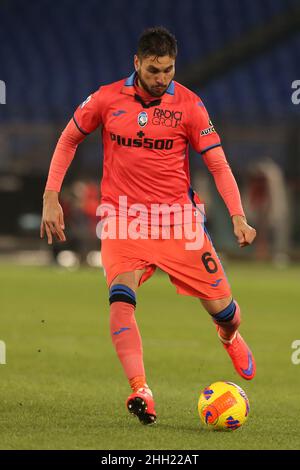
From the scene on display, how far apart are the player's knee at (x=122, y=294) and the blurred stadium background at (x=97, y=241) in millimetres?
627

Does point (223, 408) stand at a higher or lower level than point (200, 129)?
lower

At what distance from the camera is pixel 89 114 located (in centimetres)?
600

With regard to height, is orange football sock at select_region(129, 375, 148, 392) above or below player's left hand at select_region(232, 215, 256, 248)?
below

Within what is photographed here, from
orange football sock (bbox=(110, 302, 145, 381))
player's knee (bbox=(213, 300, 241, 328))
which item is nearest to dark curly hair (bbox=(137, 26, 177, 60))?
orange football sock (bbox=(110, 302, 145, 381))

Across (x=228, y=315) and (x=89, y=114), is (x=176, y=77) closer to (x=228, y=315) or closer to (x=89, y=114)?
(x=228, y=315)

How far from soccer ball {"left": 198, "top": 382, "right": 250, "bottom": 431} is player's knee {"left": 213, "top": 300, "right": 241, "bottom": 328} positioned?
722 millimetres

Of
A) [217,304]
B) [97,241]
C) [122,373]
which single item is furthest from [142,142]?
[97,241]

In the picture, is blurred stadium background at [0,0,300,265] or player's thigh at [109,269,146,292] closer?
player's thigh at [109,269,146,292]

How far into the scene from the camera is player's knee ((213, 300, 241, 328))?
6.30m

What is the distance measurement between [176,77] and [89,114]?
19.8 meters

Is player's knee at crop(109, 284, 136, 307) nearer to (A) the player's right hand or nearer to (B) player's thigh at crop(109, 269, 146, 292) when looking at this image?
(B) player's thigh at crop(109, 269, 146, 292)

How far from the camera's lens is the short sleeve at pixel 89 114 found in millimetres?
6000
